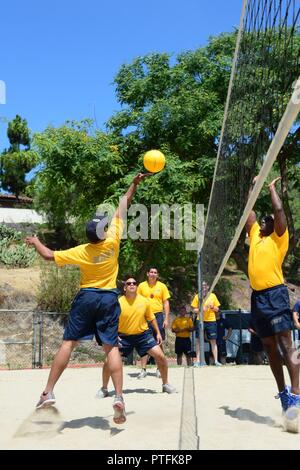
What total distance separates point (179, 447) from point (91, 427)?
1.02 meters

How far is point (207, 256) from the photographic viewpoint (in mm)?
11156

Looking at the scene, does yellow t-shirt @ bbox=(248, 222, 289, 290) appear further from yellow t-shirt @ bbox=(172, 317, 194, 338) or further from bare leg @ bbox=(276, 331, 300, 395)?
yellow t-shirt @ bbox=(172, 317, 194, 338)

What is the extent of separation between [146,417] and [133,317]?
6.03 ft

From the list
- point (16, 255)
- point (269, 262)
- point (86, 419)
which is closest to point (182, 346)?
point (86, 419)

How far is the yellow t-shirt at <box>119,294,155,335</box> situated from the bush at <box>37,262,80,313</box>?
12650 mm

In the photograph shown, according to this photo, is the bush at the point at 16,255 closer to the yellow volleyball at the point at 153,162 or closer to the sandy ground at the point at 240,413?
the sandy ground at the point at 240,413

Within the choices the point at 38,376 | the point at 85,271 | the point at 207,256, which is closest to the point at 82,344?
the point at 207,256

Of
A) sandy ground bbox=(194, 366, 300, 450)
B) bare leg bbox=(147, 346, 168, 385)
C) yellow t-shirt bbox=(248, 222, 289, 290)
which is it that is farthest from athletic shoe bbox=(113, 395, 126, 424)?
bare leg bbox=(147, 346, 168, 385)

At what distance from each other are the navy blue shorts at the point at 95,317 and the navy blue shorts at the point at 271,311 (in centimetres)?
113

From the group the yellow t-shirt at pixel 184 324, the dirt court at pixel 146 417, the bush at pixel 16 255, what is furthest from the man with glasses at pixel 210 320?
the bush at pixel 16 255

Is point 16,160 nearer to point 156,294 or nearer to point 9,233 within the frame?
point 9,233

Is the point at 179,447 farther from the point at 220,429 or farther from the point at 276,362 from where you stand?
the point at 276,362

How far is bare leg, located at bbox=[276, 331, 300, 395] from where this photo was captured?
4336mm

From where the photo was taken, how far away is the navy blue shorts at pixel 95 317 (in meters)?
4.38
